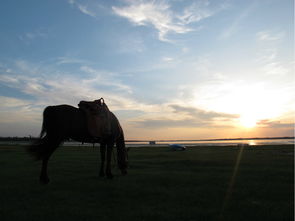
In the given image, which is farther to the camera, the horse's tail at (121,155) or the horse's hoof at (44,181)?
the horse's tail at (121,155)

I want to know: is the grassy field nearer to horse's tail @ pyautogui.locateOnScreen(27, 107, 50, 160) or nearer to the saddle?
horse's tail @ pyautogui.locateOnScreen(27, 107, 50, 160)

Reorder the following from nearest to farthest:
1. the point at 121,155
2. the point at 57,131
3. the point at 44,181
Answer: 1. the point at 44,181
2. the point at 57,131
3. the point at 121,155

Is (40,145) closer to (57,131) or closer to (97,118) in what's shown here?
(57,131)

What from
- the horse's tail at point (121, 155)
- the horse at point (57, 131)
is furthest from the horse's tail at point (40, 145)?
the horse's tail at point (121, 155)

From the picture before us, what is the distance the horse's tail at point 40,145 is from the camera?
8.18 meters

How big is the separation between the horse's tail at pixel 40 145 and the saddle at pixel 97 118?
3.91 feet

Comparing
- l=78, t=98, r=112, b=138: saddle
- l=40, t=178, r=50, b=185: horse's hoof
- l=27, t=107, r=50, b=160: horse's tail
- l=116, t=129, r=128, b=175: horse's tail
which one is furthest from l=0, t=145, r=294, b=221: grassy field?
l=78, t=98, r=112, b=138: saddle

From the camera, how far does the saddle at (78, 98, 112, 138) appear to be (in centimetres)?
879

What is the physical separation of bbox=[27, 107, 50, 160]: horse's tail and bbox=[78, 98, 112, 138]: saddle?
1192mm

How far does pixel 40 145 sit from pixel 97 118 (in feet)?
6.77

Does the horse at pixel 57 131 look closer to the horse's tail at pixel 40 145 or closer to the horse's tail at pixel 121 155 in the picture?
the horse's tail at pixel 40 145

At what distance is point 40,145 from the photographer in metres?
8.26

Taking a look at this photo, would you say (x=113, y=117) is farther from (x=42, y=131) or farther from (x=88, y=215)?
(x=88, y=215)

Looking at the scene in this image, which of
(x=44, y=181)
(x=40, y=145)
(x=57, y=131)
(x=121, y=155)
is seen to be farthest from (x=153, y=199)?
(x=40, y=145)
